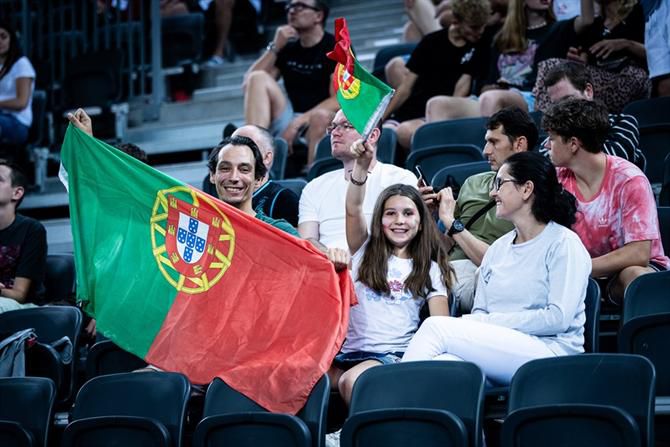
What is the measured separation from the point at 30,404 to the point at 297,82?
3829mm

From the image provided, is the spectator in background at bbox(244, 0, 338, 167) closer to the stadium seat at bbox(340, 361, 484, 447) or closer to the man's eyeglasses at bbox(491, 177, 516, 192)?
the man's eyeglasses at bbox(491, 177, 516, 192)

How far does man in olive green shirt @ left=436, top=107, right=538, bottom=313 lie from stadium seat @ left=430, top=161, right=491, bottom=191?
0.53 meters

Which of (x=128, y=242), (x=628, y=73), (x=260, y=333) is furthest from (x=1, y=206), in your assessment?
(x=628, y=73)

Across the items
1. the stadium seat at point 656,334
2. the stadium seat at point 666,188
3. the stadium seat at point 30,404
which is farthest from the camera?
the stadium seat at point 666,188

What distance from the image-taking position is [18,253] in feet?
21.4

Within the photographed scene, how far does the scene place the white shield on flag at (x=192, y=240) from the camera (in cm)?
524

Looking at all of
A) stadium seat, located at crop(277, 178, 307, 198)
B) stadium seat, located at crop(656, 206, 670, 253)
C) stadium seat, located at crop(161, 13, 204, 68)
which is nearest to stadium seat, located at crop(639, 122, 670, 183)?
stadium seat, located at crop(656, 206, 670, 253)

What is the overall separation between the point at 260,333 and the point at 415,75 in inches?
131

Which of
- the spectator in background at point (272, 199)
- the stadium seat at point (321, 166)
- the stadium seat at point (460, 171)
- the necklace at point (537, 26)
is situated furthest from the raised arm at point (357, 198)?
the necklace at point (537, 26)

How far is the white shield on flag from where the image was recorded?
5.24 metres

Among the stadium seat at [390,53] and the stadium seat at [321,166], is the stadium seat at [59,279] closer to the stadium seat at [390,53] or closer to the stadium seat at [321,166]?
the stadium seat at [321,166]

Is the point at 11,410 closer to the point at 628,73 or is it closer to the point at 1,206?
the point at 1,206

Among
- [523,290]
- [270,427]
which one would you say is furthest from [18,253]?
[523,290]

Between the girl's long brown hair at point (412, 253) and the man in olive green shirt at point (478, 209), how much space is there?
0.41 ft
